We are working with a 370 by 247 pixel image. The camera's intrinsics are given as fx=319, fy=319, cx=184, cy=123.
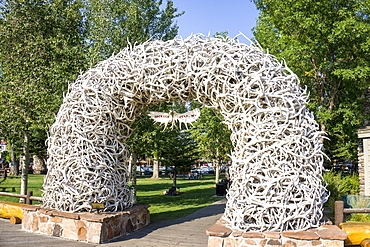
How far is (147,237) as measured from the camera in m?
6.87

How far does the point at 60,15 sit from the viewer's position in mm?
12352

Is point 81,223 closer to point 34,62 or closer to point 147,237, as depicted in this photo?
point 147,237

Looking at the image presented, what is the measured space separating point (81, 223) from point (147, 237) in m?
1.43

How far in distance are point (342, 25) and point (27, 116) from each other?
11.0 metres

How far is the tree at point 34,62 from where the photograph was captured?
1051 cm

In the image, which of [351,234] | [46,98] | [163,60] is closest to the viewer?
[351,234]

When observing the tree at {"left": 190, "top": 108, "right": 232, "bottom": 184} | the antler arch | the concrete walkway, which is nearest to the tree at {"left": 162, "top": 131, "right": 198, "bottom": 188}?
the tree at {"left": 190, "top": 108, "right": 232, "bottom": 184}

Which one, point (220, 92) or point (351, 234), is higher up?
point (220, 92)

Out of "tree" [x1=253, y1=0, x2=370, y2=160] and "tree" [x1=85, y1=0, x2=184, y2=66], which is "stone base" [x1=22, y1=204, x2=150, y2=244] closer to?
"tree" [x1=85, y1=0, x2=184, y2=66]

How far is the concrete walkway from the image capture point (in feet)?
20.4

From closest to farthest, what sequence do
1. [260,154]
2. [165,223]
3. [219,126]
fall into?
[260,154], [165,223], [219,126]

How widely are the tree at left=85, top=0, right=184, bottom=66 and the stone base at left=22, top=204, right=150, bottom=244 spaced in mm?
5438

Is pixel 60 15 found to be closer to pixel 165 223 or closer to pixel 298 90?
pixel 165 223

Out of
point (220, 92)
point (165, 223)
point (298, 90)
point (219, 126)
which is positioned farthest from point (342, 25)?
point (219, 126)
